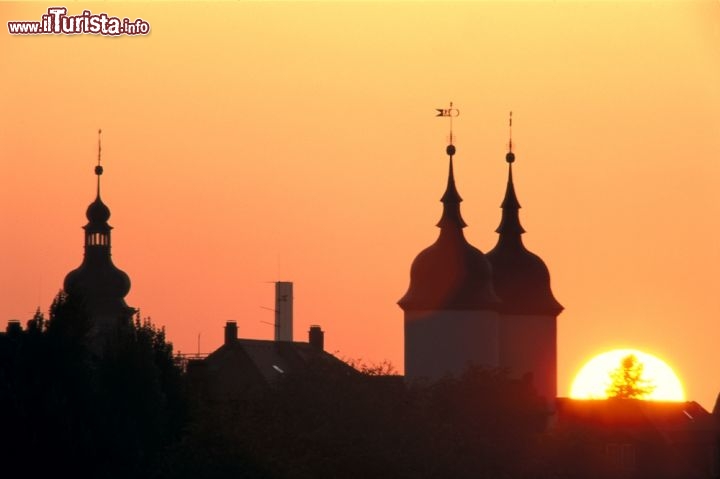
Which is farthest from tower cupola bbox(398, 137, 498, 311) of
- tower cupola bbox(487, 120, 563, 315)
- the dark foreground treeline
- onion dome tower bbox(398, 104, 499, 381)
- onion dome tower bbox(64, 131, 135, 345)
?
the dark foreground treeline

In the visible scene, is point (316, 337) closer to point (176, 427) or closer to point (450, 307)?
point (450, 307)

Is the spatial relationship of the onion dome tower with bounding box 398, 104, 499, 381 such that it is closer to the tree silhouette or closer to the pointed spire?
the pointed spire

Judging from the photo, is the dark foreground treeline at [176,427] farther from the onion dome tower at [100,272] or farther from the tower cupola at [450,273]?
the onion dome tower at [100,272]

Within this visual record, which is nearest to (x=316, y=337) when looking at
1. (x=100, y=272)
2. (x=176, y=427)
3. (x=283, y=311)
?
(x=283, y=311)

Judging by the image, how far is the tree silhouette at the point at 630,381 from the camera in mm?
165750

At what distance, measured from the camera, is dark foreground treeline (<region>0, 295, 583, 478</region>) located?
85.4 metres

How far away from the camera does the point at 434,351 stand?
15038 cm

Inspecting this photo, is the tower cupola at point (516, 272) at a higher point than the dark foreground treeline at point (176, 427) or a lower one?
higher

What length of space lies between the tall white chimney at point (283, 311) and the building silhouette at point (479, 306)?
24.0 ft

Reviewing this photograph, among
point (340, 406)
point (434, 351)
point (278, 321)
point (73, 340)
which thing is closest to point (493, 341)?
point (434, 351)

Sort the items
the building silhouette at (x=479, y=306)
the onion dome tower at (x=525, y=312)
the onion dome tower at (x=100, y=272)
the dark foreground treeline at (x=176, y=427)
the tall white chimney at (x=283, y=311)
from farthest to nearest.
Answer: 1. the onion dome tower at (x=100, y=272)
2. the tall white chimney at (x=283, y=311)
3. the onion dome tower at (x=525, y=312)
4. the building silhouette at (x=479, y=306)
5. the dark foreground treeline at (x=176, y=427)

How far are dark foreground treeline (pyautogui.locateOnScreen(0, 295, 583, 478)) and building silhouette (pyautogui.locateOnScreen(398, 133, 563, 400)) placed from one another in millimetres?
39735

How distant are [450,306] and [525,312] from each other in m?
4.02

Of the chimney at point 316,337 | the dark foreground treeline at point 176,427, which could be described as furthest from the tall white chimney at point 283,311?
the dark foreground treeline at point 176,427
